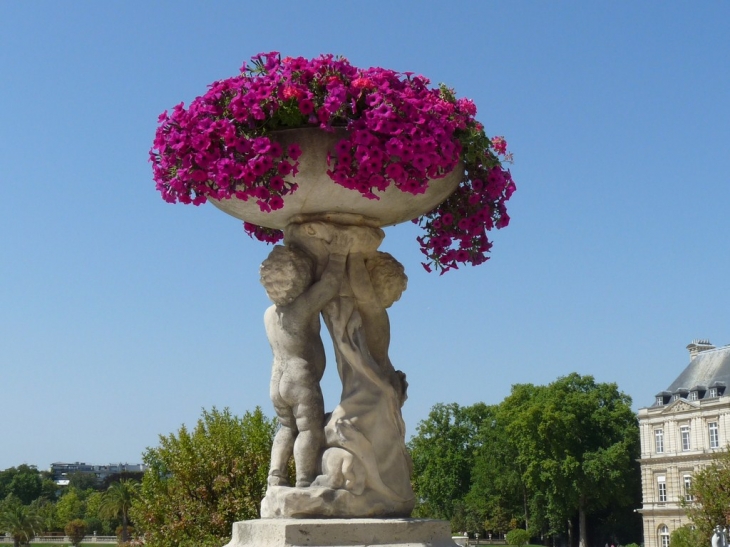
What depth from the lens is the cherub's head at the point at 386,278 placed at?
720 centimetres

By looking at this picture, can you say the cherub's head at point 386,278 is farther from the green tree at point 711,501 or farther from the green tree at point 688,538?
the green tree at point 688,538

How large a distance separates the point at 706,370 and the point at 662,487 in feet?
30.8

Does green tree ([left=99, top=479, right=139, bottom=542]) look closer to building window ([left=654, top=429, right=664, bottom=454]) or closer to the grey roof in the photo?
building window ([left=654, top=429, right=664, bottom=454])

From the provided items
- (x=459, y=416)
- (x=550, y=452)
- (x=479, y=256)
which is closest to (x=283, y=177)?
(x=479, y=256)

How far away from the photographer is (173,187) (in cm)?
657

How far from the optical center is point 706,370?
72.7 meters

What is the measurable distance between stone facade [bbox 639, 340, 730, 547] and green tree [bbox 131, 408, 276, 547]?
55.3 meters

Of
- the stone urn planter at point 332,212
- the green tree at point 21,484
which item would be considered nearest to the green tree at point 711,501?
the stone urn planter at point 332,212

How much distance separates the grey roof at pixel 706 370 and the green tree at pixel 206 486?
57.0 metres

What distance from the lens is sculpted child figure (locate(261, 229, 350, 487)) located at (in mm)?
6758

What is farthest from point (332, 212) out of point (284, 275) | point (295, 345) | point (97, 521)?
point (97, 521)

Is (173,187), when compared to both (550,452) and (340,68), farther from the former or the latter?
(550,452)

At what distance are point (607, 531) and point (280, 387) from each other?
73088 mm

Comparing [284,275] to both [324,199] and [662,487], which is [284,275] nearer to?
[324,199]
